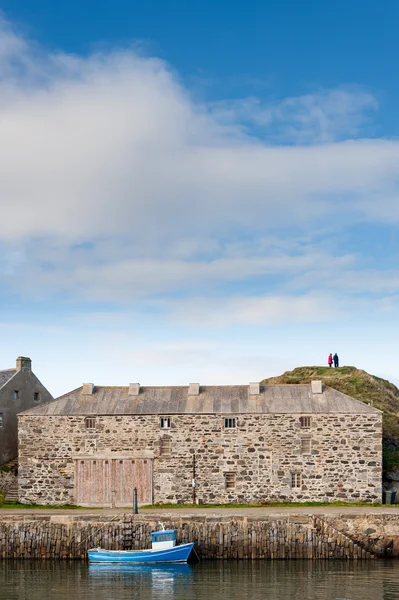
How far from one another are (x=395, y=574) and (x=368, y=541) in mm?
3265

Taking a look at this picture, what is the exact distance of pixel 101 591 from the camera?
87.1 ft

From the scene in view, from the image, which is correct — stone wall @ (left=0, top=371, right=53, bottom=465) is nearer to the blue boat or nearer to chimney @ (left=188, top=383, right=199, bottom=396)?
chimney @ (left=188, top=383, right=199, bottom=396)

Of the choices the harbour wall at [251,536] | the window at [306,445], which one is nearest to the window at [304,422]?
the window at [306,445]

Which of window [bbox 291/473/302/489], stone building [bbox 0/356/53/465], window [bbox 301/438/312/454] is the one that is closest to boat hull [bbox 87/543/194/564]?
window [bbox 291/473/302/489]

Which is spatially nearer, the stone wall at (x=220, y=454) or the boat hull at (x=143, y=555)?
the boat hull at (x=143, y=555)

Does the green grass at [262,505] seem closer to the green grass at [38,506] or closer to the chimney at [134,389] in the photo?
the green grass at [38,506]

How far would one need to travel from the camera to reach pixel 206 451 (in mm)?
38875

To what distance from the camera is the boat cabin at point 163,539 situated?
102 ft

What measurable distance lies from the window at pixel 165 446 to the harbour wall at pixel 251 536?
6.85m

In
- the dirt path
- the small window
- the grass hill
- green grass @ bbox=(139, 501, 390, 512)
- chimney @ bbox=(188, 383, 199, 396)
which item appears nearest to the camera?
the dirt path

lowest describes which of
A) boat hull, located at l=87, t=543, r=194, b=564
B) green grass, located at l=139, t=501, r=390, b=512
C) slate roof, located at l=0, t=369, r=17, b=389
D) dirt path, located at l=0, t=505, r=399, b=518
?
boat hull, located at l=87, t=543, r=194, b=564

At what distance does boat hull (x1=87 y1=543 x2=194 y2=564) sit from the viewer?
31031mm

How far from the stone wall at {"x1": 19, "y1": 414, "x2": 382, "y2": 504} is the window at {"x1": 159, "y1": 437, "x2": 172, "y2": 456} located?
0.49 feet

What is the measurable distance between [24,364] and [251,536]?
1944 centimetres
